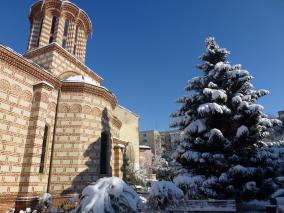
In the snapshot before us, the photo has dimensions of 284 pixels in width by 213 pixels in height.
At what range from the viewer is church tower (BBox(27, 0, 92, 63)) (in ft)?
53.5

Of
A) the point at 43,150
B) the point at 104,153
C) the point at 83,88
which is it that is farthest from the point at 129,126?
the point at 43,150

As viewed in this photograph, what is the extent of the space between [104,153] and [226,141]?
6716 mm

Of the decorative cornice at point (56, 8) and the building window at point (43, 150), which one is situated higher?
the decorative cornice at point (56, 8)

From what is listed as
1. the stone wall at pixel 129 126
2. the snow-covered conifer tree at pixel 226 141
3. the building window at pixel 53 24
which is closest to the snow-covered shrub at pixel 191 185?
the snow-covered conifer tree at pixel 226 141

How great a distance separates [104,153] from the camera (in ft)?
44.1

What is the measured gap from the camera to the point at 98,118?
42.6 feet

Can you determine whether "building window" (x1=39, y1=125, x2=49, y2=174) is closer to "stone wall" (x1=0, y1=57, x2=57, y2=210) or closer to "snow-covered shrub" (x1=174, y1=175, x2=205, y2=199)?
"stone wall" (x1=0, y1=57, x2=57, y2=210)

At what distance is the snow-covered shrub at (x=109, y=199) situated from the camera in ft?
15.2

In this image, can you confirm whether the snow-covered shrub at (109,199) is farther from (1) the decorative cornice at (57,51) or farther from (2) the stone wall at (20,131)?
(1) the decorative cornice at (57,51)

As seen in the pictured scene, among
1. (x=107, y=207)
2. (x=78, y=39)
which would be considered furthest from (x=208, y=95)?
(x=78, y=39)

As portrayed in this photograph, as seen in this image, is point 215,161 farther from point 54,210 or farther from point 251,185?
point 54,210

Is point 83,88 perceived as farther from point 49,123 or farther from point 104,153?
point 104,153

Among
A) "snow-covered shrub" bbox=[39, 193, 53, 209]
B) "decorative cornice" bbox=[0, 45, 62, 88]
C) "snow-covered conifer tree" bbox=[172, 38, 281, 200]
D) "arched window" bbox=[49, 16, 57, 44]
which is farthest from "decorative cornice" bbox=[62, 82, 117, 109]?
"arched window" bbox=[49, 16, 57, 44]

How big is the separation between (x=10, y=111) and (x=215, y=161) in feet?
29.2
